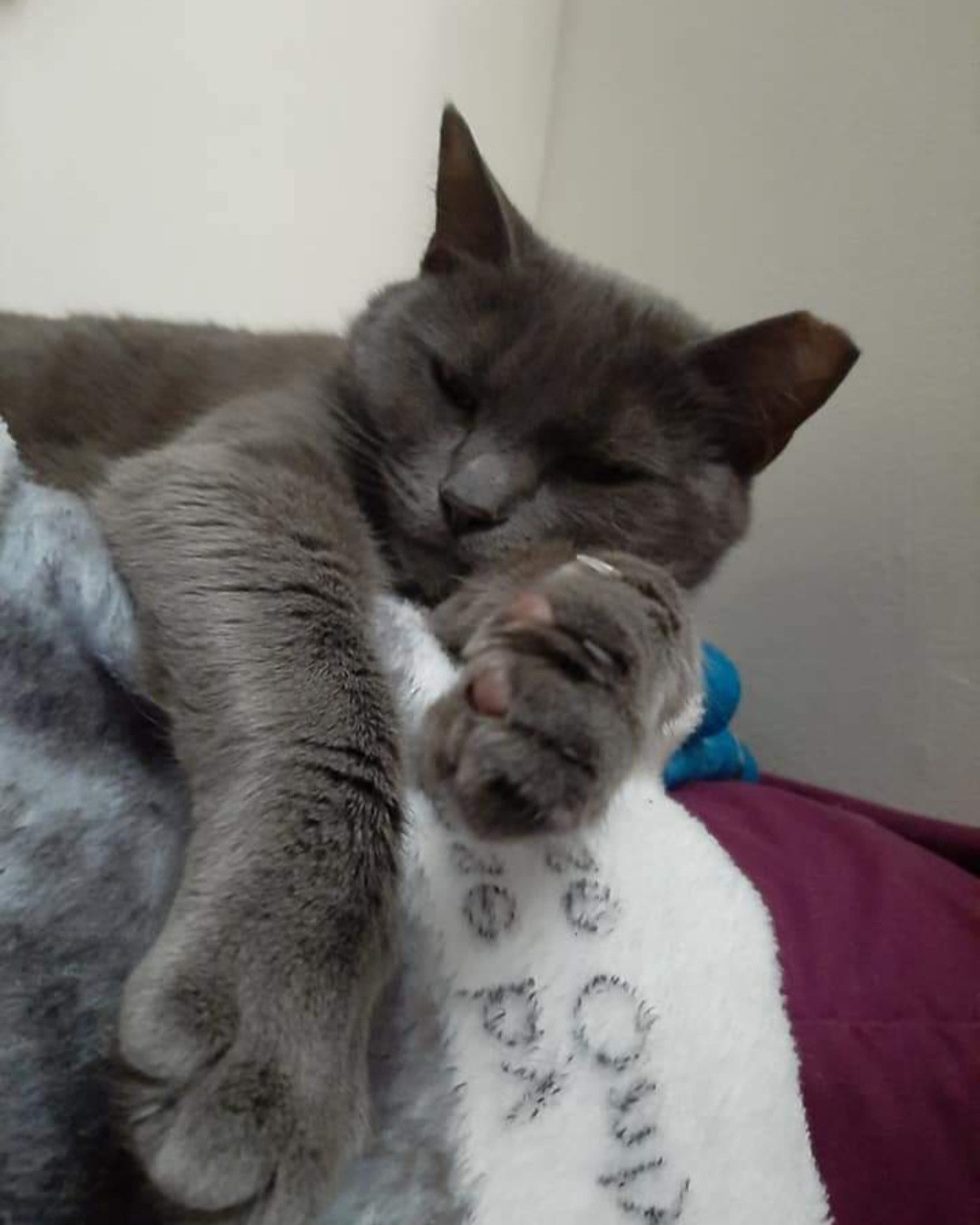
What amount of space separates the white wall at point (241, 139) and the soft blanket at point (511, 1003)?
1.06 m

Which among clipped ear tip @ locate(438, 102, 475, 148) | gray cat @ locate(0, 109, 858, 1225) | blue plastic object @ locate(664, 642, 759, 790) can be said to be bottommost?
blue plastic object @ locate(664, 642, 759, 790)

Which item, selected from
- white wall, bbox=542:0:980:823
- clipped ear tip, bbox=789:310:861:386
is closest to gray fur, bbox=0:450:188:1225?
clipped ear tip, bbox=789:310:861:386

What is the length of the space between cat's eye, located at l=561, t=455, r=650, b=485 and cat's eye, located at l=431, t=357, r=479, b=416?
3.9 inches

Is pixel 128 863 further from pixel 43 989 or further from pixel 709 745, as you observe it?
pixel 709 745

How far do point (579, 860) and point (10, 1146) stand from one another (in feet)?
1.01

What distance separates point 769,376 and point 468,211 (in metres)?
0.32

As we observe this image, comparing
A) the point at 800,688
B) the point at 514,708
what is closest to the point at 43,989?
the point at 514,708

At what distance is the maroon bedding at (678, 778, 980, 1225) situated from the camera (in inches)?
23.8

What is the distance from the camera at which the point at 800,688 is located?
47.6 inches

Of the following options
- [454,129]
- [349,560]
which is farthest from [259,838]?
[454,129]

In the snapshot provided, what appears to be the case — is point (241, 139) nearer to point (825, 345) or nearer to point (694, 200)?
point (694, 200)

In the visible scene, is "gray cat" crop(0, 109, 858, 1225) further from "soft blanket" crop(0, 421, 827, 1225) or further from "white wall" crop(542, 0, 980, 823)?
"white wall" crop(542, 0, 980, 823)

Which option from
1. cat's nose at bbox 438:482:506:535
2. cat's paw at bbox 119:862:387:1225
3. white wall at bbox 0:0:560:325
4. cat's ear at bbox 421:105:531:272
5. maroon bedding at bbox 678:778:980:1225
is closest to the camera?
cat's paw at bbox 119:862:387:1225

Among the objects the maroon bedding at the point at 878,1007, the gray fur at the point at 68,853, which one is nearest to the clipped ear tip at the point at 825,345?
the maroon bedding at the point at 878,1007
